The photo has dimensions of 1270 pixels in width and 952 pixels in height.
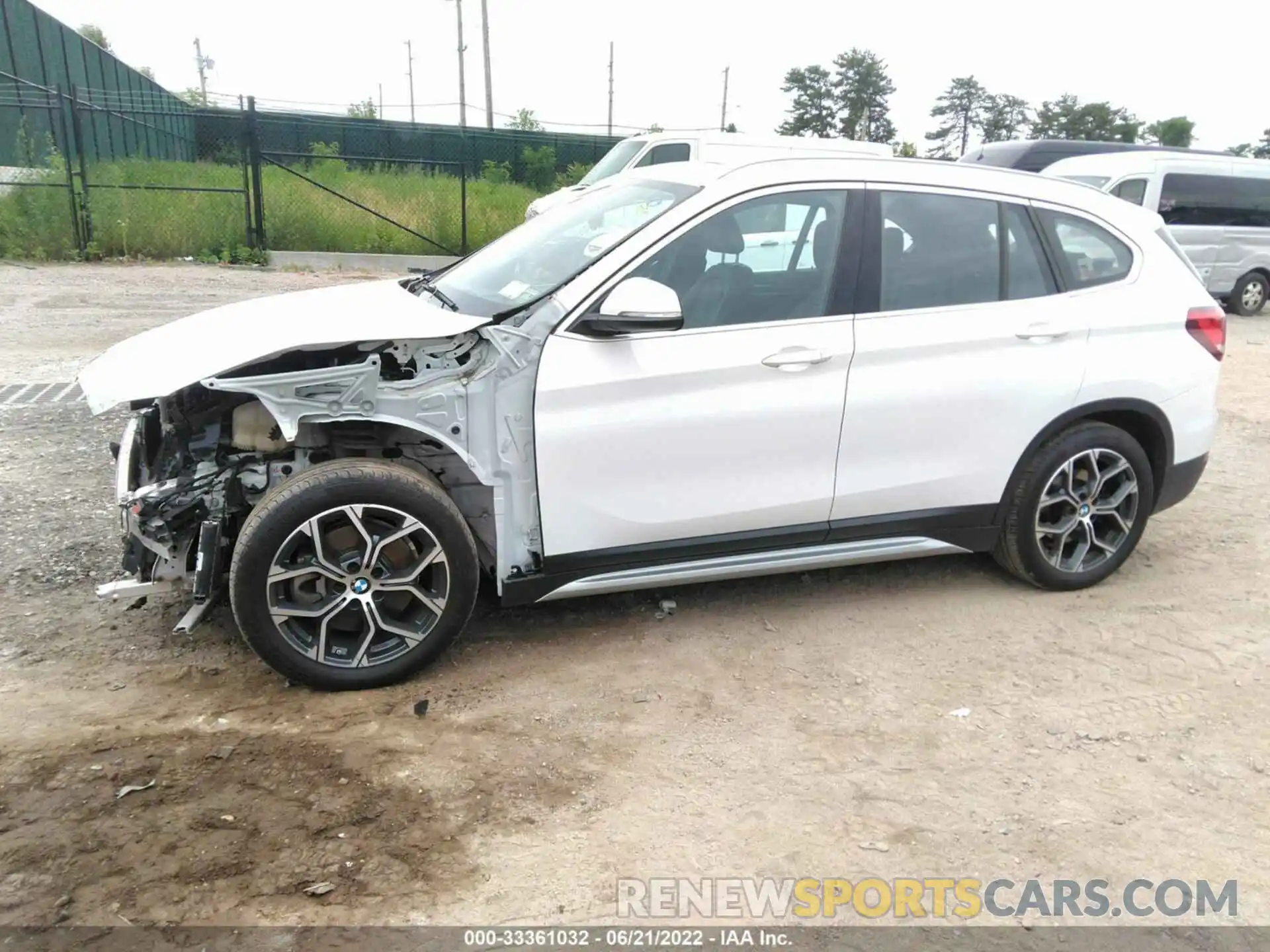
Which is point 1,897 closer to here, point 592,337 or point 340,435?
point 340,435

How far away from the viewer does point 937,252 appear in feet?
13.4

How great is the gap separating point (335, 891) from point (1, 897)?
83cm

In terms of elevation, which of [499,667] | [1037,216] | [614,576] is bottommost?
[499,667]

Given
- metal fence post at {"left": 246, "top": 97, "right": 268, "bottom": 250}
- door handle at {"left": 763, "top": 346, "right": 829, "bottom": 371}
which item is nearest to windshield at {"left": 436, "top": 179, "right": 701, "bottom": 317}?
door handle at {"left": 763, "top": 346, "right": 829, "bottom": 371}

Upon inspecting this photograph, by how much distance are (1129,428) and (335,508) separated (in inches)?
140

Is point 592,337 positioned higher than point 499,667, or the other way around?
point 592,337

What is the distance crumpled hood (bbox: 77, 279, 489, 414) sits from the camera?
10.8 feet

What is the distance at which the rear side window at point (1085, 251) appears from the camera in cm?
430

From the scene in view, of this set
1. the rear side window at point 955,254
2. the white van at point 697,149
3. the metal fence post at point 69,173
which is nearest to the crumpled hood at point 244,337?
the rear side window at point 955,254

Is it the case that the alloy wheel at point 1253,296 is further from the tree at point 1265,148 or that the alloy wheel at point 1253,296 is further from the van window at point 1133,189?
the tree at point 1265,148

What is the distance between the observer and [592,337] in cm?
354

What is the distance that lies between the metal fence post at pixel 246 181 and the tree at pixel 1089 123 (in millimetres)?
48752

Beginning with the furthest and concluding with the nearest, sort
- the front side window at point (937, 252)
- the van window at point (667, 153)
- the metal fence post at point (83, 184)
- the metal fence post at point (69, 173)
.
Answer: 1. the metal fence post at point (83, 184)
2. the metal fence post at point (69, 173)
3. the van window at point (667, 153)
4. the front side window at point (937, 252)

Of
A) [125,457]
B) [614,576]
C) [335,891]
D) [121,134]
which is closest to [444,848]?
[335,891]
